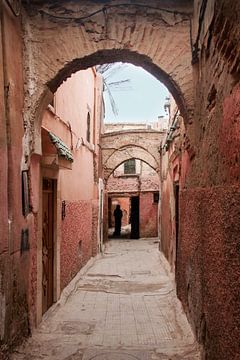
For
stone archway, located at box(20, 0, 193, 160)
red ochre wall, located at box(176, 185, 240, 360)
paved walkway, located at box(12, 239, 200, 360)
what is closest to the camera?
red ochre wall, located at box(176, 185, 240, 360)

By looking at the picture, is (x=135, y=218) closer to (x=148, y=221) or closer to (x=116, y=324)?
(x=148, y=221)

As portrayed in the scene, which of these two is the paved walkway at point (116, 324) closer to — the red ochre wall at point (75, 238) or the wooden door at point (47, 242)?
the wooden door at point (47, 242)

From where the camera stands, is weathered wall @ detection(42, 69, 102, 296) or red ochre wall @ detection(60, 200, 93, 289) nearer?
weathered wall @ detection(42, 69, 102, 296)

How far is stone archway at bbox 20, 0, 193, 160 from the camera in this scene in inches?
212

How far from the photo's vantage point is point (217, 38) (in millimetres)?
3662

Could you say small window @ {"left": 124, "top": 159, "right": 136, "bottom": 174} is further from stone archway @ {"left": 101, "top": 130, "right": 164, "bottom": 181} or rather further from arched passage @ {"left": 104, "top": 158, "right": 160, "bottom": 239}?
stone archway @ {"left": 101, "top": 130, "right": 164, "bottom": 181}

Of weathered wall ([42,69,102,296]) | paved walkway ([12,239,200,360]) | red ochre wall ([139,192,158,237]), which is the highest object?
weathered wall ([42,69,102,296])

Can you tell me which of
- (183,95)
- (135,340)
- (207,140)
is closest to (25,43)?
(183,95)

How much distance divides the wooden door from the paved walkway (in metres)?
0.28

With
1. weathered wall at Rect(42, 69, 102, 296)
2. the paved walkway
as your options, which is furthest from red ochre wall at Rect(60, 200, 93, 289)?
the paved walkway

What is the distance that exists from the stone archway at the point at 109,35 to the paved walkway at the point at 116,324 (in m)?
2.43

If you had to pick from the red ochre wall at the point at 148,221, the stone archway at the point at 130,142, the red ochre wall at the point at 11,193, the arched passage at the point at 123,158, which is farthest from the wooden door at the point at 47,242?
the red ochre wall at the point at 148,221

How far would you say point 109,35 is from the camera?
213 inches

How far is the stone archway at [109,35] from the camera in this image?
539 centimetres
